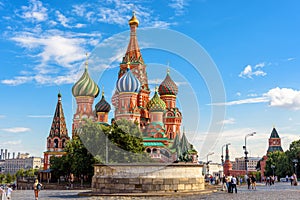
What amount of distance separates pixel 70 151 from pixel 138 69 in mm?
30849

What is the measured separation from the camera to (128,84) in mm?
67125

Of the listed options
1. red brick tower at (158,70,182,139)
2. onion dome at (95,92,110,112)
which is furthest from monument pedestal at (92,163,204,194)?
onion dome at (95,92,110,112)

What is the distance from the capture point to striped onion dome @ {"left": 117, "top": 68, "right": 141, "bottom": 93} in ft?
220

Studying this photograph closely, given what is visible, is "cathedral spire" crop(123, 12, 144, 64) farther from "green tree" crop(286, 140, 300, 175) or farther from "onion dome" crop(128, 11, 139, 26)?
"green tree" crop(286, 140, 300, 175)

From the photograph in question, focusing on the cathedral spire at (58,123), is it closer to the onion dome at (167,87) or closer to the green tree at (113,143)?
the onion dome at (167,87)

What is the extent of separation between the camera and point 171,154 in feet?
188

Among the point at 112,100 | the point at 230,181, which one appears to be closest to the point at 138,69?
the point at 112,100

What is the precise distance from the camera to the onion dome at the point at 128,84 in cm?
6706

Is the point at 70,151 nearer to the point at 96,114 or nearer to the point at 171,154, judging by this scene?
the point at 171,154

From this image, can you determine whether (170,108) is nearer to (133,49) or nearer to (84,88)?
(133,49)

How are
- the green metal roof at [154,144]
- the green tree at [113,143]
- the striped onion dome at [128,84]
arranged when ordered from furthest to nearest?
the striped onion dome at [128,84], the green metal roof at [154,144], the green tree at [113,143]

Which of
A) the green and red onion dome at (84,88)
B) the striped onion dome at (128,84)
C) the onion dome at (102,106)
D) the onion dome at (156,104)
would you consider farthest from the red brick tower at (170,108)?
the green and red onion dome at (84,88)

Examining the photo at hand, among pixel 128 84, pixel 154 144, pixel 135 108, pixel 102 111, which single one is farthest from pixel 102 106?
pixel 154 144

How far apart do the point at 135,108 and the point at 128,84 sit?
4.39 m
